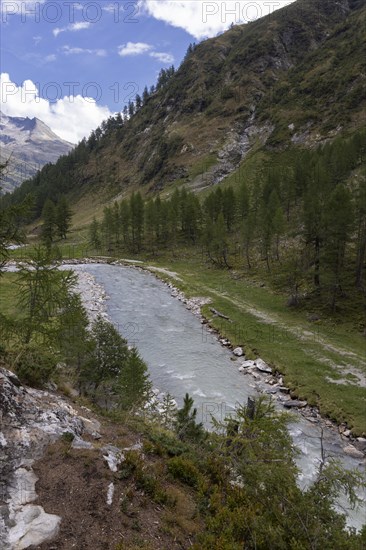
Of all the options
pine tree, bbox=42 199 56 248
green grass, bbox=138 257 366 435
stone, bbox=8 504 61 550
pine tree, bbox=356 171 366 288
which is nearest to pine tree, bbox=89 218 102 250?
pine tree, bbox=42 199 56 248

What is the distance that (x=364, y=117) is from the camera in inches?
4363

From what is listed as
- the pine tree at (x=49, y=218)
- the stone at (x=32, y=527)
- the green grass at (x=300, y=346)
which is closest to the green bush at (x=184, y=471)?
the stone at (x=32, y=527)

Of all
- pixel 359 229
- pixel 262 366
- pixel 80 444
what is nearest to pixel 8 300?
pixel 262 366

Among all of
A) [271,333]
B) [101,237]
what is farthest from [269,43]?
[271,333]

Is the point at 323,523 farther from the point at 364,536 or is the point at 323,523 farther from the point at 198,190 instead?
the point at 198,190

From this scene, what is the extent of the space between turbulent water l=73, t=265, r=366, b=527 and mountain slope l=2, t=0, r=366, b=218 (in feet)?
301

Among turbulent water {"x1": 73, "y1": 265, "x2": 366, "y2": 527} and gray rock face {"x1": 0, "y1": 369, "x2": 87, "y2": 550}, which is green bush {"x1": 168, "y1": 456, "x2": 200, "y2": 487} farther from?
turbulent water {"x1": 73, "y1": 265, "x2": 366, "y2": 527}

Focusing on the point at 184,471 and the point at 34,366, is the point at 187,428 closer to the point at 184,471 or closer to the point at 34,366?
the point at 184,471

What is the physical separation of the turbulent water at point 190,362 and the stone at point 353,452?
36 cm

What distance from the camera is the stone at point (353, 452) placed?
19.5 m

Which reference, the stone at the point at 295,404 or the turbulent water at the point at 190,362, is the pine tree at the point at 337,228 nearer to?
the turbulent water at the point at 190,362

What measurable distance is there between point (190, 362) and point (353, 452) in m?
14.4

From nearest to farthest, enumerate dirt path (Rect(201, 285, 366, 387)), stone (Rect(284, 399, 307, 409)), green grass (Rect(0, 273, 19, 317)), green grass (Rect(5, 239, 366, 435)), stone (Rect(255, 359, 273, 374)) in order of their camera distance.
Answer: stone (Rect(284, 399, 307, 409))
green grass (Rect(5, 239, 366, 435))
dirt path (Rect(201, 285, 366, 387))
stone (Rect(255, 359, 273, 374))
green grass (Rect(0, 273, 19, 317))

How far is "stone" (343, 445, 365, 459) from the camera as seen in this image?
1953cm
